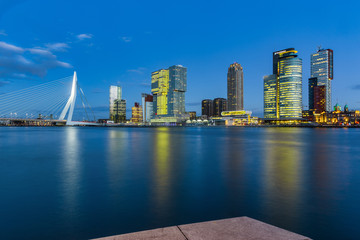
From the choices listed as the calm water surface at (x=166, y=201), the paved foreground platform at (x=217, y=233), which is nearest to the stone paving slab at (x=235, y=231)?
the paved foreground platform at (x=217, y=233)

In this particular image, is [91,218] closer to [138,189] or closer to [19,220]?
[19,220]

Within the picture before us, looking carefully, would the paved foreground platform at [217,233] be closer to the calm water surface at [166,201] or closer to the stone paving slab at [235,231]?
the stone paving slab at [235,231]

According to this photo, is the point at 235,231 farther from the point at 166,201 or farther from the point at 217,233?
the point at 166,201

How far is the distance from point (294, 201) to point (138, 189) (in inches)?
289

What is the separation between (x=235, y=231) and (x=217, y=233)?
370mm

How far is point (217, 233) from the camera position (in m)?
4.34

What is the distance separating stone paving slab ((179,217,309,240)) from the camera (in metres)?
4.13

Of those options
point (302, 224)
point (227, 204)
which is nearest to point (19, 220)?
point (227, 204)

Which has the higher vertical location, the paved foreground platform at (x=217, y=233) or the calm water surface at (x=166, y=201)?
the paved foreground platform at (x=217, y=233)

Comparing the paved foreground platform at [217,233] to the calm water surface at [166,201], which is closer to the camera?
the paved foreground platform at [217,233]

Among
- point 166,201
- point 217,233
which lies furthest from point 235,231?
point 166,201

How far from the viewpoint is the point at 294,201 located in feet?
31.9

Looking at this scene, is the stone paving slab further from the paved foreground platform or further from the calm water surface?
the calm water surface

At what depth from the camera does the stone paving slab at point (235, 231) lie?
13.5 feet
